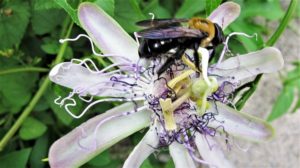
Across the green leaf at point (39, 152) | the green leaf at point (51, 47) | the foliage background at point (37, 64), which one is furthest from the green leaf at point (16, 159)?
the green leaf at point (51, 47)

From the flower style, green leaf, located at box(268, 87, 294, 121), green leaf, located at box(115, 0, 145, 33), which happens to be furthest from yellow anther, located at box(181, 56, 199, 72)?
green leaf, located at box(268, 87, 294, 121)

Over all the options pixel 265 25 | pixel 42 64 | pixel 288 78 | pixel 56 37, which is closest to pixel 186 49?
pixel 56 37

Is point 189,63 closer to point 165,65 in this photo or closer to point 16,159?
point 165,65

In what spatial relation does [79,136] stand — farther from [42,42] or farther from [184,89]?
[42,42]

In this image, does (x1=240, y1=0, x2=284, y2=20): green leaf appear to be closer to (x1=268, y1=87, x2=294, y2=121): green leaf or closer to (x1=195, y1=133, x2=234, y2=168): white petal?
(x1=268, y1=87, x2=294, y2=121): green leaf

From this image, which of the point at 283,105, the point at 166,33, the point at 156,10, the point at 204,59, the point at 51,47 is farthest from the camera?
the point at 283,105

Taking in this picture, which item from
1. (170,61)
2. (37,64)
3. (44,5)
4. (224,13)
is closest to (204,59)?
(170,61)
